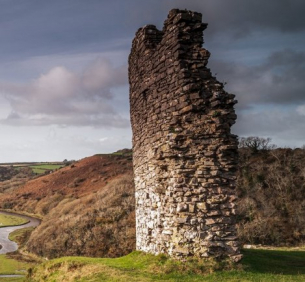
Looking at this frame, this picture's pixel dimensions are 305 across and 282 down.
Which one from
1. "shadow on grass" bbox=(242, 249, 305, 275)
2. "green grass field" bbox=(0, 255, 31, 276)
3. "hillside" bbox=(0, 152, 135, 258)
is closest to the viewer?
"shadow on grass" bbox=(242, 249, 305, 275)

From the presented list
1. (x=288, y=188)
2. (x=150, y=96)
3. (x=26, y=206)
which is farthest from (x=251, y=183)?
(x=26, y=206)

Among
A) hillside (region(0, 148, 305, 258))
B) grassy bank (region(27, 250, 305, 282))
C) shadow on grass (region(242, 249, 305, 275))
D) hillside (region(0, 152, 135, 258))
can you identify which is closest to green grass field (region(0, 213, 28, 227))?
hillside (region(0, 152, 135, 258))

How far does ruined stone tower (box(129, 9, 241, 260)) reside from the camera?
901 cm

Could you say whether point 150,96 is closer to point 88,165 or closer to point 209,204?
point 209,204

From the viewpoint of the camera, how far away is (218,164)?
30.4 ft

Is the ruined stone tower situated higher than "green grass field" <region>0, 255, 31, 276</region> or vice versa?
the ruined stone tower

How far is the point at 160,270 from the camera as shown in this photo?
29.9ft

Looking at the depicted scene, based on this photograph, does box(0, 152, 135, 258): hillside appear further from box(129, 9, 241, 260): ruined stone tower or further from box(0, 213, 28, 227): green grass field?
box(129, 9, 241, 260): ruined stone tower

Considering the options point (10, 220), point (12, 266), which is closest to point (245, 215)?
point (12, 266)

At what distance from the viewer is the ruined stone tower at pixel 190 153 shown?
9008mm

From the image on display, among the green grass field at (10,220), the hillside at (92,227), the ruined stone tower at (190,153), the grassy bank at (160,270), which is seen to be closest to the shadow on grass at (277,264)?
the grassy bank at (160,270)

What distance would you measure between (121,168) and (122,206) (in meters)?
27.1

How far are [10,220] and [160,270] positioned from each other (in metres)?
43.6

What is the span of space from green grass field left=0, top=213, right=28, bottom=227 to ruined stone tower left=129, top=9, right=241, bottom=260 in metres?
39.6
